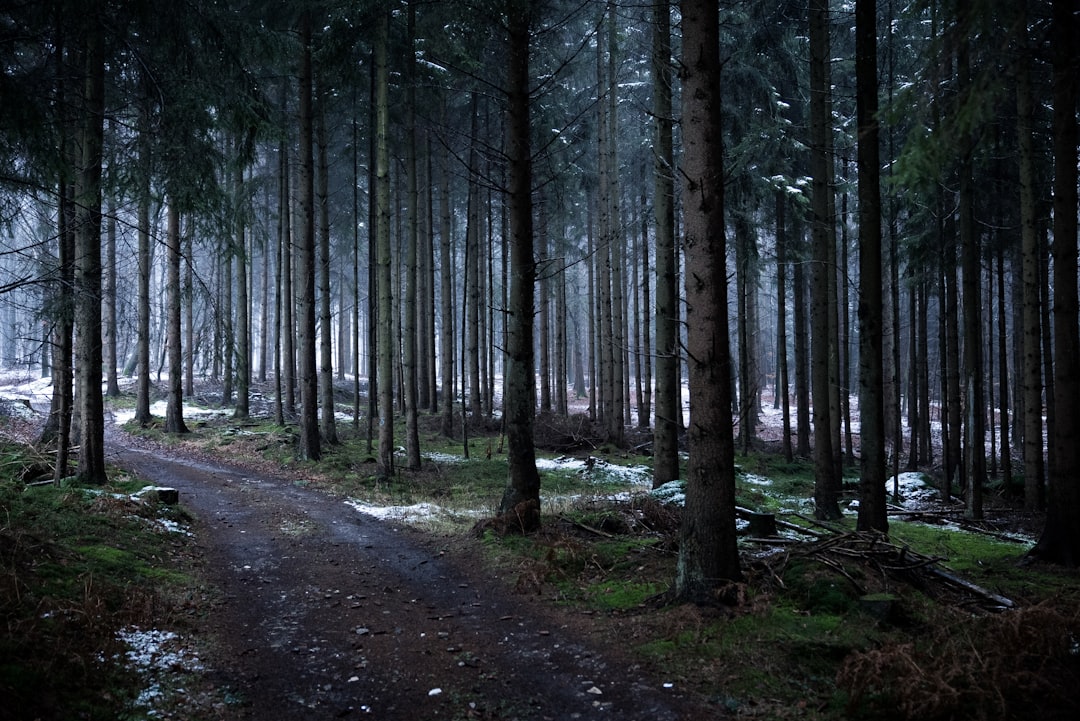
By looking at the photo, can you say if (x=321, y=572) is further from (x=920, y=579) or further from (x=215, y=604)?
(x=920, y=579)

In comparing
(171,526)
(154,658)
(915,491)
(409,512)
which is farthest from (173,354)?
(915,491)

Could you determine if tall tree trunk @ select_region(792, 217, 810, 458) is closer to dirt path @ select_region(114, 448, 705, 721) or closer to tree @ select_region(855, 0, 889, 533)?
tree @ select_region(855, 0, 889, 533)

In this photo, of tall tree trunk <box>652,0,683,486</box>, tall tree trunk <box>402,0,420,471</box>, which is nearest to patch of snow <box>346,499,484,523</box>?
tall tree trunk <box>402,0,420,471</box>

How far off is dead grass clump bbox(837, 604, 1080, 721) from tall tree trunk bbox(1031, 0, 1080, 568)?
4.68 m

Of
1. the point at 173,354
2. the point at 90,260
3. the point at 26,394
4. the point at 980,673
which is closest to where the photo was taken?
the point at 980,673

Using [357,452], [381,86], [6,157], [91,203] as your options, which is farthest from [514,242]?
[357,452]

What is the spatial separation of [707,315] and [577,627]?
327 centimetres

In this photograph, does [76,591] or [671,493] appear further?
[671,493]

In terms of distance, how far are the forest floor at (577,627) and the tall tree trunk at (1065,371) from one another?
0.59 meters

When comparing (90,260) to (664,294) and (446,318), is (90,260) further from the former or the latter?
(446,318)

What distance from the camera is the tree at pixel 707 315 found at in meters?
6.21

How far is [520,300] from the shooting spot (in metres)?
9.44

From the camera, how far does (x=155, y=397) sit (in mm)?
29422

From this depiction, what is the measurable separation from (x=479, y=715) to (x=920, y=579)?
5096mm
